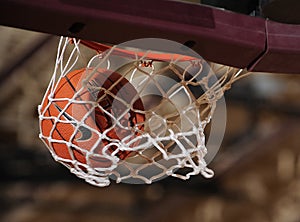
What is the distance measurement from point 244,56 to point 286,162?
2.50m

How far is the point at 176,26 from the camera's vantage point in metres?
1.06

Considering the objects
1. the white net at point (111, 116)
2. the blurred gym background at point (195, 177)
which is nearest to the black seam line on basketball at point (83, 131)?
the white net at point (111, 116)

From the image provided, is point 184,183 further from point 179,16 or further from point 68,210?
point 179,16

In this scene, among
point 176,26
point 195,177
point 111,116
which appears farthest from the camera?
point 195,177

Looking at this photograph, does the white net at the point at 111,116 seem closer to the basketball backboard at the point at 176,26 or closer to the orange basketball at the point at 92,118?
the orange basketball at the point at 92,118

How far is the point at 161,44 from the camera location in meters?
1.08

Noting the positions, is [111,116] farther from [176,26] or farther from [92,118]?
[176,26]

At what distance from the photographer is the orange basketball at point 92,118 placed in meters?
1.39

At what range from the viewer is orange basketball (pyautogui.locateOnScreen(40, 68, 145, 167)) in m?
1.39

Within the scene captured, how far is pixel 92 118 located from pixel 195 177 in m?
2.28

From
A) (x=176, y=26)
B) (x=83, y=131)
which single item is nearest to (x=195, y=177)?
(x=83, y=131)

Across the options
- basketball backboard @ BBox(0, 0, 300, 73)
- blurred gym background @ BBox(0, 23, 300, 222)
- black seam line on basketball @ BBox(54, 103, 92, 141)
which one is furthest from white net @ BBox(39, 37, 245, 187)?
blurred gym background @ BBox(0, 23, 300, 222)

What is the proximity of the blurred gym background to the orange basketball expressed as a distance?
184cm

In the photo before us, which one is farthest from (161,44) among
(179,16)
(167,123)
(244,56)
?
(167,123)
